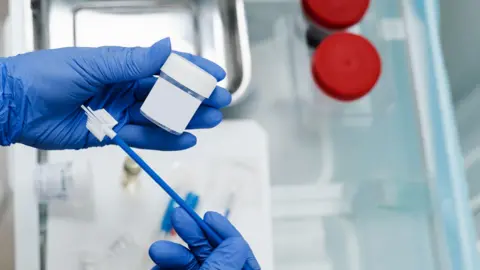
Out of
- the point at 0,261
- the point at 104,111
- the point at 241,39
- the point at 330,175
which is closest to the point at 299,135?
the point at 330,175

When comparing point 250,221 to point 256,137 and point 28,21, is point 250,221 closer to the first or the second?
point 256,137

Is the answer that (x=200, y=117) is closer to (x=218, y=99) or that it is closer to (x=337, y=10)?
(x=218, y=99)

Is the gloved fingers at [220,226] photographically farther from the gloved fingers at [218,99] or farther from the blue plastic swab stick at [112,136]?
the gloved fingers at [218,99]

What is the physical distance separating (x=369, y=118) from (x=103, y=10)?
0.45 meters

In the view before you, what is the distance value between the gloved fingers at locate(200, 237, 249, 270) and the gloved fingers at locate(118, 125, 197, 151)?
0.14 metres

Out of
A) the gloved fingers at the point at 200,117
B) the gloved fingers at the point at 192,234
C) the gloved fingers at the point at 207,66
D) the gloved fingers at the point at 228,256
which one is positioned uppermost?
the gloved fingers at the point at 207,66

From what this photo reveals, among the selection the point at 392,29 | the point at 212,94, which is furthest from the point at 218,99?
the point at 392,29

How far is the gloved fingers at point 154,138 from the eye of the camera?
0.81 metres

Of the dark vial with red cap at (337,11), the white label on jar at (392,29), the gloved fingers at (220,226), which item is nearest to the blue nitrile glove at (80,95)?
the gloved fingers at (220,226)

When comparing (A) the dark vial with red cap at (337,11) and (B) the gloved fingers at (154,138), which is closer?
(B) the gloved fingers at (154,138)

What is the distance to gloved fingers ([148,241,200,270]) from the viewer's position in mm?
748

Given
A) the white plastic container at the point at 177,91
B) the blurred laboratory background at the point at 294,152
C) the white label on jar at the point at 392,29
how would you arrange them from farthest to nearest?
the white label on jar at the point at 392,29 < the blurred laboratory background at the point at 294,152 < the white plastic container at the point at 177,91

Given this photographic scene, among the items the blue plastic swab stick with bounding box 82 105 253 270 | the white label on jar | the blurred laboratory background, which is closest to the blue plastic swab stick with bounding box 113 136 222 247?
the blue plastic swab stick with bounding box 82 105 253 270

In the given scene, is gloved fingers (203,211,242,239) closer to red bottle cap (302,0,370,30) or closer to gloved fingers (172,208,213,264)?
gloved fingers (172,208,213,264)
